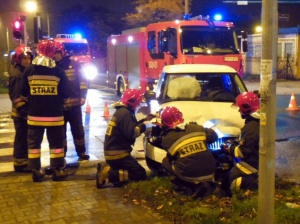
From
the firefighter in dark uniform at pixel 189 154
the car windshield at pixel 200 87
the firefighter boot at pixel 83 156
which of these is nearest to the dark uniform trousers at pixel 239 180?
the firefighter in dark uniform at pixel 189 154

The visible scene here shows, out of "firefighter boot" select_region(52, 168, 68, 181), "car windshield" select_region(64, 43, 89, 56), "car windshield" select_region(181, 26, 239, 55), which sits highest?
"car windshield" select_region(64, 43, 89, 56)

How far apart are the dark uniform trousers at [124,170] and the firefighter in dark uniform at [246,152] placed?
1.20 metres

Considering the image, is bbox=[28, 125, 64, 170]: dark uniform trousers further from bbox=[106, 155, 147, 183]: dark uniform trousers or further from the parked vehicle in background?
the parked vehicle in background

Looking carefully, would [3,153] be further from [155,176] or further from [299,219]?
[299,219]

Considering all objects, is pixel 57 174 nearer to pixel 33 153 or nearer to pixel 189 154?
pixel 33 153

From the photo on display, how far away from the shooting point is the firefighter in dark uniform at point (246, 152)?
540cm

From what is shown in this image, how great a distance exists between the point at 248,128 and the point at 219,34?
8.42 metres

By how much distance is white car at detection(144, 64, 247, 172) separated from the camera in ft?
20.6

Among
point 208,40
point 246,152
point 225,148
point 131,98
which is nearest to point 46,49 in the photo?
point 131,98

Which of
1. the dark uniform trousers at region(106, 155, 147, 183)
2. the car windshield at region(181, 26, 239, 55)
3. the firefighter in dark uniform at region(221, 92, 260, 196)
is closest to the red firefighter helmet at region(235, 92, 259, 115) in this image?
the firefighter in dark uniform at region(221, 92, 260, 196)

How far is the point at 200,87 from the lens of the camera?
24.2 ft

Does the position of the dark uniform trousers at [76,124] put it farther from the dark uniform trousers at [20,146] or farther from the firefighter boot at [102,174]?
the firefighter boot at [102,174]

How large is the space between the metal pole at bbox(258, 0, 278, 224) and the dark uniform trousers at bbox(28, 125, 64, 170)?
341cm

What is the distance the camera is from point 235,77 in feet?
25.5
